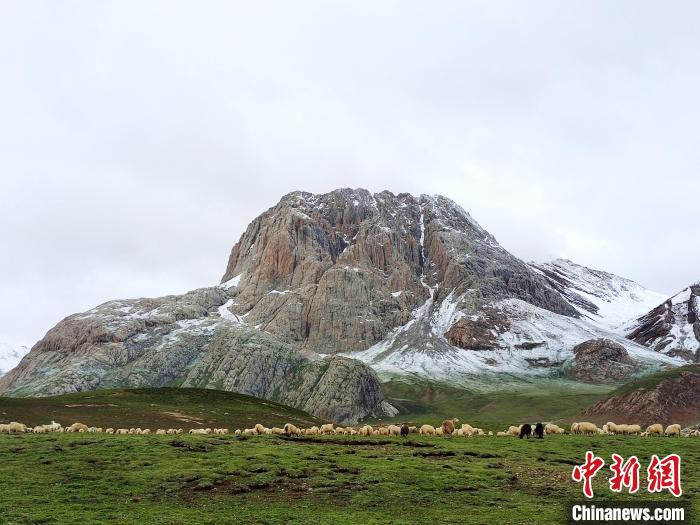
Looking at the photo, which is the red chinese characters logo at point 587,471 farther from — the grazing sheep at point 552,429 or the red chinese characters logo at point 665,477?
the grazing sheep at point 552,429

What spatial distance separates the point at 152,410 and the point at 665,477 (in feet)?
289

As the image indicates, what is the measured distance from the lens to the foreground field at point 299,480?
105 feet

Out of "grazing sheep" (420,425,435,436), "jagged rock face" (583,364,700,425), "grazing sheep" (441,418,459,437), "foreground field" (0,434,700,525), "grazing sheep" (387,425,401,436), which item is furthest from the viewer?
"jagged rock face" (583,364,700,425)

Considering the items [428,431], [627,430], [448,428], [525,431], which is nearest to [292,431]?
[428,431]

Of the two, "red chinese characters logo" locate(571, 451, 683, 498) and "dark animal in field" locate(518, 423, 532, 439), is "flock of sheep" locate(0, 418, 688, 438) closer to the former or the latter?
"dark animal in field" locate(518, 423, 532, 439)

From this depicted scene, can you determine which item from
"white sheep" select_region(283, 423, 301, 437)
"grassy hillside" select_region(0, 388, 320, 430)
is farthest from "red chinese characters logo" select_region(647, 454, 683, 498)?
"grassy hillside" select_region(0, 388, 320, 430)

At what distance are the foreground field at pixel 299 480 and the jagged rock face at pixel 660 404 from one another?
13894cm

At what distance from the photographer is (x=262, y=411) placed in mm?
122312

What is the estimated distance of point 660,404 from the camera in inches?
7062

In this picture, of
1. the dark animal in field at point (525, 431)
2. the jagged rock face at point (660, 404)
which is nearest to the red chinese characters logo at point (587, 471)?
the dark animal in field at point (525, 431)

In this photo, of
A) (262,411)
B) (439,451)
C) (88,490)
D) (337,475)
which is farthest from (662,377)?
(88,490)

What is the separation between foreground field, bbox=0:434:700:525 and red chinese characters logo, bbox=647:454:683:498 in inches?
28.4

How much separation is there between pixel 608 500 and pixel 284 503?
63.1ft

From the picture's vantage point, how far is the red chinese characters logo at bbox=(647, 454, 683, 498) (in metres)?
35.2
